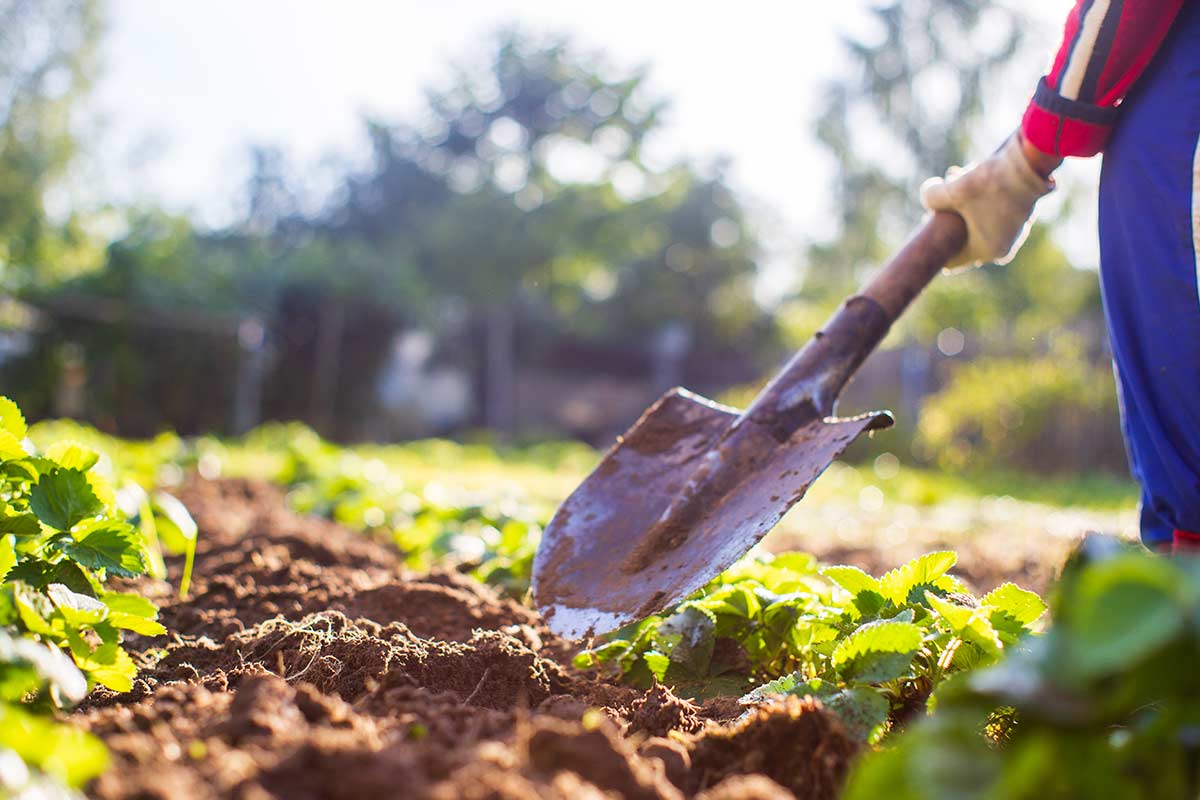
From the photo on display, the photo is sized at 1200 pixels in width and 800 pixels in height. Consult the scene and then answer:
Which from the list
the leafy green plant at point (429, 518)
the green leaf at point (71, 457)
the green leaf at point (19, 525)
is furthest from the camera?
the leafy green plant at point (429, 518)

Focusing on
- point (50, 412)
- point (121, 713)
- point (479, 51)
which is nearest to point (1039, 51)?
point (479, 51)

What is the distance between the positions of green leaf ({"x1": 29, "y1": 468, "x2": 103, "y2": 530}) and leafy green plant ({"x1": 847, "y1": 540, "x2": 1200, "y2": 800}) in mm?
1132

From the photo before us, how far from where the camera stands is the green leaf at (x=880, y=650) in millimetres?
1213

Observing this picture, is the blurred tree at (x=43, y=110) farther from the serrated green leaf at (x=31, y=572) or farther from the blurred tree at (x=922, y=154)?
the serrated green leaf at (x=31, y=572)

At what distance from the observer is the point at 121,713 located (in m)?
1.14

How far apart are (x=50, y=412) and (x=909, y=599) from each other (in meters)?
11.0

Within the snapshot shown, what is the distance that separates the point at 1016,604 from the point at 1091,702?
0.68 m

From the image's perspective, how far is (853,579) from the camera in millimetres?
1413

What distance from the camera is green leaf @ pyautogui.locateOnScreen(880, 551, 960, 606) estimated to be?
140cm

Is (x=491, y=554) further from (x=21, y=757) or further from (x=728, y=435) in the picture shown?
(x=21, y=757)

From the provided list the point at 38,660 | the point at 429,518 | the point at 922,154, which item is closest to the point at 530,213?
the point at 922,154

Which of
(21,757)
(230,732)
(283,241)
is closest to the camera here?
(21,757)

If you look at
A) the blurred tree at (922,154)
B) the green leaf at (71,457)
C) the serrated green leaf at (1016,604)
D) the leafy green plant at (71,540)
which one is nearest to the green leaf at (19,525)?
the leafy green plant at (71,540)

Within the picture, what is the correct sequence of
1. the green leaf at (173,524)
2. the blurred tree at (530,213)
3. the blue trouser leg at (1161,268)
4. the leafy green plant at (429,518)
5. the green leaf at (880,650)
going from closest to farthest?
the green leaf at (880,650) → the blue trouser leg at (1161,268) → the green leaf at (173,524) → the leafy green plant at (429,518) → the blurred tree at (530,213)
